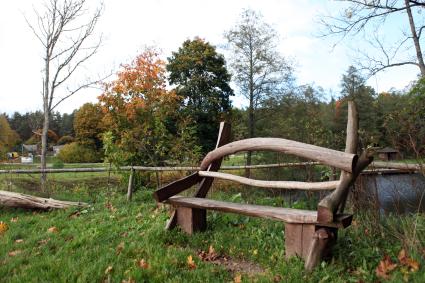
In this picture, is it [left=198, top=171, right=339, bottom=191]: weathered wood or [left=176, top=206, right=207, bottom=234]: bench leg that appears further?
[left=176, top=206, right=207, bottom=234]: bench leg

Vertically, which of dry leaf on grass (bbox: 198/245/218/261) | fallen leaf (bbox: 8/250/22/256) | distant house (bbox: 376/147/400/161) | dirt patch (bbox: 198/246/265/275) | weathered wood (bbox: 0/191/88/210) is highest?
distant house (bbox: 376/147/400/161)

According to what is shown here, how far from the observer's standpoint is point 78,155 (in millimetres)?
34656

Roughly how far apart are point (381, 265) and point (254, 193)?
4.36 meters

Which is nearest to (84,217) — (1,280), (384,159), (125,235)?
(125,235)

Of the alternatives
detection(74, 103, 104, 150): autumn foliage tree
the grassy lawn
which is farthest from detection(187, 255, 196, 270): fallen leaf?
detection(74, 103, 104, 150): autumn foliage tree

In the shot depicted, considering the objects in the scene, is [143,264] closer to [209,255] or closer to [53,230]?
[209,255]

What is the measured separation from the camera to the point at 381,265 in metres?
2.81

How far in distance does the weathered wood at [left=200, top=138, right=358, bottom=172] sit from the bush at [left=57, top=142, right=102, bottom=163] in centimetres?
3242

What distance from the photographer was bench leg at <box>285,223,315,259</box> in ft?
10.4

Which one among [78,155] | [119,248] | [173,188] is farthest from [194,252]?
[78,155]

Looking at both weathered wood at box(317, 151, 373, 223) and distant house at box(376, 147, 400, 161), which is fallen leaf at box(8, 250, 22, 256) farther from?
distant house at box(376, 147, 400, 161)

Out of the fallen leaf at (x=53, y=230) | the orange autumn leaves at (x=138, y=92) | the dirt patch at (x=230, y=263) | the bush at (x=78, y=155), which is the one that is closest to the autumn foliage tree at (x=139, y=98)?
the orange autumn leaves at (x=138, y=92)

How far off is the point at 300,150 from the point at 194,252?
1611 mm

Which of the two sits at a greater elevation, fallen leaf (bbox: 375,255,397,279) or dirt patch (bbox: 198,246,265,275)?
fallen leaf (bbox: 375,255,397,279)
